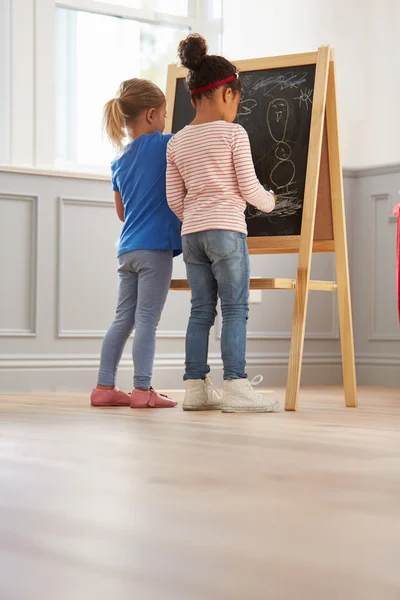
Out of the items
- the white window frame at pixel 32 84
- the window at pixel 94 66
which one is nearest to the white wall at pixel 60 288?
the white window frame at pixel 32 84

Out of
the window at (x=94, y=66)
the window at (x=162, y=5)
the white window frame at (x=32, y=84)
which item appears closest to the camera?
the white window frame at (x=32, y=84)

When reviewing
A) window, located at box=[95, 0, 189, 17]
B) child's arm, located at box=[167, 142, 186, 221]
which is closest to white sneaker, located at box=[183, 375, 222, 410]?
child's arm, located at box=[167, 142, 186, 221]

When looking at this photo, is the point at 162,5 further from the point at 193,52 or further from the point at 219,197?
the point at 219,197

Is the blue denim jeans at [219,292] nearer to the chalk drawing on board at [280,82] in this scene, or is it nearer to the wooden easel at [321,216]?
the wooden easel at [321,216]

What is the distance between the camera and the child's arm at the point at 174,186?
279 centimetres

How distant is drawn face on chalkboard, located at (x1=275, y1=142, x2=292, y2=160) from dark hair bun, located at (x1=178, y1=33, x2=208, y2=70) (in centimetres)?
42

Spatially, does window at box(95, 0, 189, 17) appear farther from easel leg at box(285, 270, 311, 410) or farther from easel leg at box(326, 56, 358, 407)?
easel leg at box(285, 270, 311, 410)

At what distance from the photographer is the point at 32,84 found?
13.1 feet

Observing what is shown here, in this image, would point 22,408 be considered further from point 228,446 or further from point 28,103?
point 28,103

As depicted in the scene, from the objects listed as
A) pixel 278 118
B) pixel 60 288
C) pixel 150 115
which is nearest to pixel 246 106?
pixel 278 118

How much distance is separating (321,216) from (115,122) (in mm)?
721

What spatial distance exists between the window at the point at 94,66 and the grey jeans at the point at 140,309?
1.28m

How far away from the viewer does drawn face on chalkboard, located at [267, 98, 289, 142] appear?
3026 mm

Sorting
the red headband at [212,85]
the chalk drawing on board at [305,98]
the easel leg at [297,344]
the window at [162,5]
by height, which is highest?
the window at [162,5]
